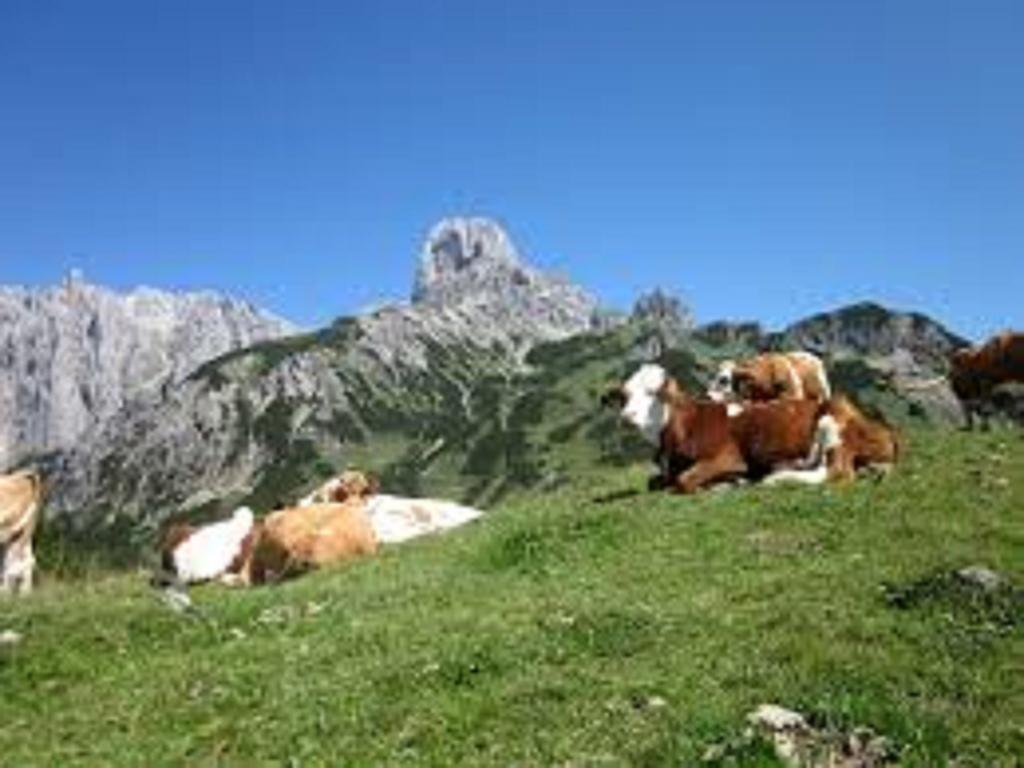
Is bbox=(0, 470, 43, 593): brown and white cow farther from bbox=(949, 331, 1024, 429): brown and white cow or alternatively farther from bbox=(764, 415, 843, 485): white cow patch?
bbox=(949, 331, 1024, 429): brown and white cow

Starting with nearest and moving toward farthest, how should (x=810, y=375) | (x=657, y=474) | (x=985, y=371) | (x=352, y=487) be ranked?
(x=657, y=474) → (x=352, y=487) → (x=810, y=375) → (x=985, y=371)

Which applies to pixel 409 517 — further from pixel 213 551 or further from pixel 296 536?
pixel 213 551

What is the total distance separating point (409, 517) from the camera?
35.2 meters

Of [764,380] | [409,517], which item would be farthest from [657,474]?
[764,380]

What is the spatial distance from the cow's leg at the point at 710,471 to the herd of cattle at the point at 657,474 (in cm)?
2

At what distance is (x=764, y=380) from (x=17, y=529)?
53.2 feet

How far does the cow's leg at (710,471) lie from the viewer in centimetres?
2989

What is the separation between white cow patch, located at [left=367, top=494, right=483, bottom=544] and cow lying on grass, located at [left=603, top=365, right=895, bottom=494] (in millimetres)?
5624

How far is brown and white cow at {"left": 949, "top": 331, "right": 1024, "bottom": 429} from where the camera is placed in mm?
40656

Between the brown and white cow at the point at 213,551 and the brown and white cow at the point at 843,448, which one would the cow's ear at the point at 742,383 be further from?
the brown and white cow at the point at 213,551

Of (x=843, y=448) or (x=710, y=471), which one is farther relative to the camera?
(x=710, y=471)

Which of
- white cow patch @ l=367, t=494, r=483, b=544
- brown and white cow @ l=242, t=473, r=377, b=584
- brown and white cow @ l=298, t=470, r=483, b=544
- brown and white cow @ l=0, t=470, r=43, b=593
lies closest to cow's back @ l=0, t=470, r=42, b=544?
brown and white cow @ l=0, t=470, r=43, b=593

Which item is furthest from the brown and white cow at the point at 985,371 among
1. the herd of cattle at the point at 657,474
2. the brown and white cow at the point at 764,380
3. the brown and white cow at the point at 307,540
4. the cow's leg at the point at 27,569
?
the cow's leg at the point at 27,569

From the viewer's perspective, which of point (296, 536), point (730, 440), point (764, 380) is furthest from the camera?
point (764, 380)
